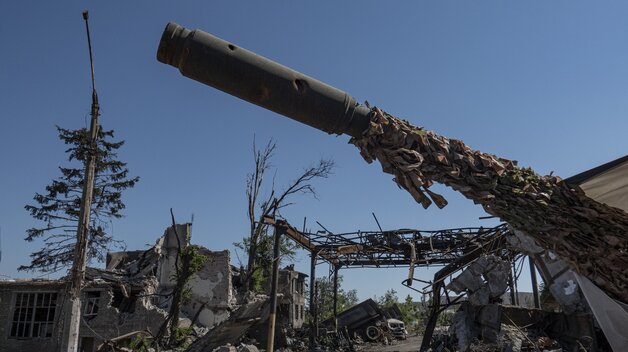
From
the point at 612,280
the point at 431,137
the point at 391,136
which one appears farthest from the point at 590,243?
the point at 391,136

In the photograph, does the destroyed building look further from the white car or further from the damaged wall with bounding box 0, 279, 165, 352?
the white car

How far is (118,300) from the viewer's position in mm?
23266

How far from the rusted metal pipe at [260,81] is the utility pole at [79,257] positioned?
11.0m

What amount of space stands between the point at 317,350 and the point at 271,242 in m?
14.8

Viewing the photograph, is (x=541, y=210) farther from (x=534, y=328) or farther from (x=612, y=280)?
(x=534, y=328)

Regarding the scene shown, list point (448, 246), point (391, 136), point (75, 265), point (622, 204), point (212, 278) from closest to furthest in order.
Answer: point (391, 136)
point (622, 204)
point (75, 265)
point (448, 246)
point (212, 278)

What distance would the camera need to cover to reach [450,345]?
1247 cm

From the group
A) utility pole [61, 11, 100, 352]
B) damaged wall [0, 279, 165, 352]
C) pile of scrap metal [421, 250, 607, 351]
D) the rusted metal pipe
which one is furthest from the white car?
the rusted metal pipe

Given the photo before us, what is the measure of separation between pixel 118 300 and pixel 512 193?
23263mm

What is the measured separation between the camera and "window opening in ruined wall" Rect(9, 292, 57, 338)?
20.1 m

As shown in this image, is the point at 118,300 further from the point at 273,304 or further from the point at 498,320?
the point at 498,320

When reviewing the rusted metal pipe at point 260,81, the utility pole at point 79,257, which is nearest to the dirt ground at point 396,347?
the utility pole at point 79,257

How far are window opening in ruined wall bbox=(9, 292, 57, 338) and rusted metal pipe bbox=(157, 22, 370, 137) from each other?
69.1ft

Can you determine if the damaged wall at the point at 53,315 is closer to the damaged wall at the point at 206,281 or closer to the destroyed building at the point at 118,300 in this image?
the destroyed building at the point at 118,300
